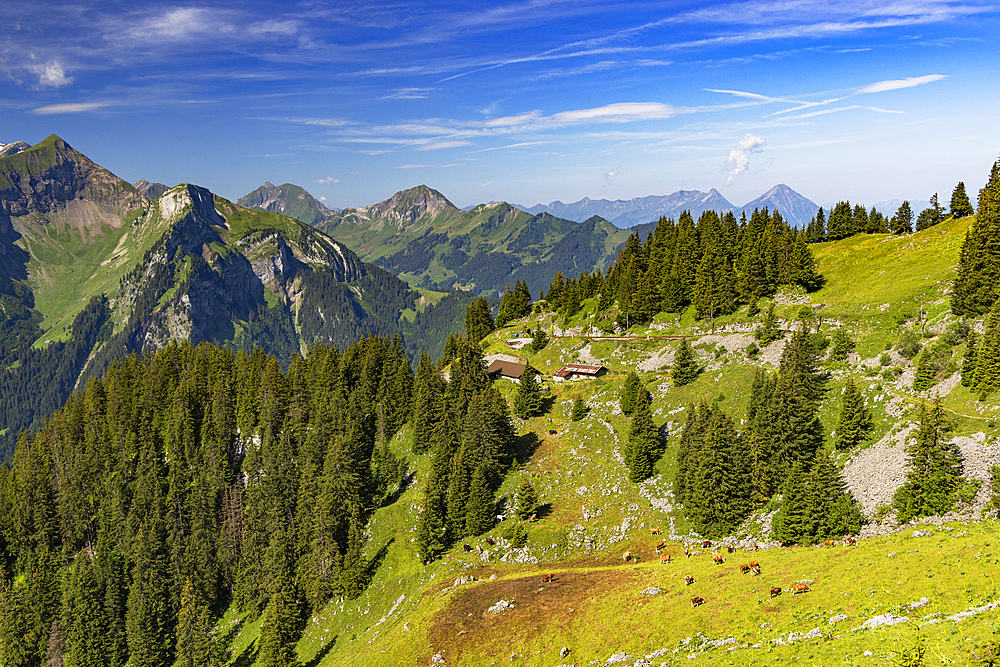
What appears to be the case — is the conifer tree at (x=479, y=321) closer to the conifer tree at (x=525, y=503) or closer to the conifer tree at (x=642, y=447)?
the conifer tree at (x=642, y=447)

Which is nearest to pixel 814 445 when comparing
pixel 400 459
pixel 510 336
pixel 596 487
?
pixel 596 487

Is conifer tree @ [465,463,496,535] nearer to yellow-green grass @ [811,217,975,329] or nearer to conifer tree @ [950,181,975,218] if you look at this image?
yellow-green grass @ [811,217,975,329]

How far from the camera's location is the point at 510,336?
149500 millimetres

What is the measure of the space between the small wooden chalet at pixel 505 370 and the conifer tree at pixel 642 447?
43.0 meters

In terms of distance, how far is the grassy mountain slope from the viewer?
32.6m

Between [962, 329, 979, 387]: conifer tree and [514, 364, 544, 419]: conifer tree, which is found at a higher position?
[962, 329, 979, 387]: conifer tree

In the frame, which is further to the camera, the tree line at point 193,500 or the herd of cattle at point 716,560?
the tree line at point 193,500

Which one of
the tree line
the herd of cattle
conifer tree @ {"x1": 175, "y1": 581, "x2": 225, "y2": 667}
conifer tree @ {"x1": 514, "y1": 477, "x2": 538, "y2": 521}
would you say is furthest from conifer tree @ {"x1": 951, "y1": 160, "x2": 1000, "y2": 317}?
conifer tree @ {"x1": 175, "y1": 581, "x2": 225, "y2": 667}

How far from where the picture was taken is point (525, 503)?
74.4 m

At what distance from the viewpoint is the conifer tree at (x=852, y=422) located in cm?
6066

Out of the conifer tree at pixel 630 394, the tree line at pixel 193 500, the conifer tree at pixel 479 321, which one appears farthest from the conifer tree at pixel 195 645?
the conifer tree at pixel 479 321

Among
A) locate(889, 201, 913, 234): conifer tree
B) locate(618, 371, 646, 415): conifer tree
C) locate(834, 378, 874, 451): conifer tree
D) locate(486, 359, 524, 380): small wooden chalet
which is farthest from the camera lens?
locate(486, 359, 524, 380): small wooden chalet

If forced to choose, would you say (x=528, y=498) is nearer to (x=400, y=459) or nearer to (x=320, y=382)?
(x=400, y=459)

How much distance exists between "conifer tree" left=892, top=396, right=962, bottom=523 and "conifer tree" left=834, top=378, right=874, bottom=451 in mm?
10567
